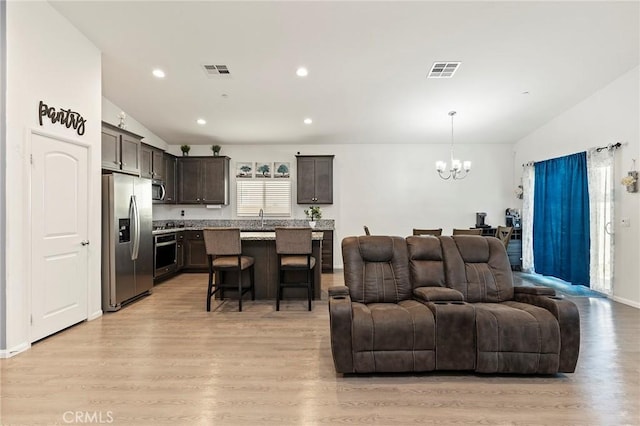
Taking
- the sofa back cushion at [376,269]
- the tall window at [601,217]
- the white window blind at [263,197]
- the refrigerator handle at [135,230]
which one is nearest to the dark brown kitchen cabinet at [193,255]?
the white window blind at [263,197]

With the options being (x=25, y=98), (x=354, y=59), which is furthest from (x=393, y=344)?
(x=25, y=98)

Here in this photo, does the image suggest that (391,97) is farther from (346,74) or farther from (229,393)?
(229,393)

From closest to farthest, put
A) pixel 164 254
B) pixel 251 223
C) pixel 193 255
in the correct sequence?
pixel 164 254 < pixel 193 255 < pixel 251 223

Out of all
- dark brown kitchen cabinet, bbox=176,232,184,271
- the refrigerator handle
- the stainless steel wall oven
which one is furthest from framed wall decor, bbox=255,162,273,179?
the refrigerator handle

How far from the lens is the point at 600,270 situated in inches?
198

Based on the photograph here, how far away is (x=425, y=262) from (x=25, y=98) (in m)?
4.24

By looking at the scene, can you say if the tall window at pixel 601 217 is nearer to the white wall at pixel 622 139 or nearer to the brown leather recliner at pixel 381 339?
the white wall at pixel 622 139

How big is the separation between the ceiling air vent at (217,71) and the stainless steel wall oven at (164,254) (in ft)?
9.81

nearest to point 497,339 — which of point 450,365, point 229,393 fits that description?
point 450,365

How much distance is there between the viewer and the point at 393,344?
2.49m

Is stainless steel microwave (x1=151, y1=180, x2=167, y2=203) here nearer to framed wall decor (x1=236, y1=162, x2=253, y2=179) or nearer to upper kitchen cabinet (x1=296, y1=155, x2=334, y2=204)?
framed wall decor (x1=236, y1=162, x2=253, y2=179)

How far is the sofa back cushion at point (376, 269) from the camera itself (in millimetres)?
3012

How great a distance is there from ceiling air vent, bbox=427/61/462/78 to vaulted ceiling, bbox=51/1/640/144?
0.09 metres

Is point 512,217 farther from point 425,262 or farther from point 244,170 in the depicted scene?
point 244,170
